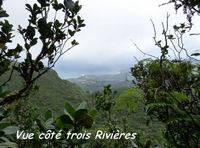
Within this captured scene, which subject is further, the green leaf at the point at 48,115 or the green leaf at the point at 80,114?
the green leaf at the point at 48,115

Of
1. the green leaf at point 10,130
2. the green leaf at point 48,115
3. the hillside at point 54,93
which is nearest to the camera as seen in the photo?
the green leaf at point 10,130

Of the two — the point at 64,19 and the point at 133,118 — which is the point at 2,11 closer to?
the point at 64,19

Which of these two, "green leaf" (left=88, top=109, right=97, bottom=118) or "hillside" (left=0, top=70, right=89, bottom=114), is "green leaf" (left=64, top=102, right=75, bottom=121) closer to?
"green leaf" (left=88, top=109, right=97, bottom=118)

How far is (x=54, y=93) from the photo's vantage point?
12600 centimetres

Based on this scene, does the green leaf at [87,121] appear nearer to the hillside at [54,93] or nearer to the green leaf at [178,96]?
the green leaf at [178,96]

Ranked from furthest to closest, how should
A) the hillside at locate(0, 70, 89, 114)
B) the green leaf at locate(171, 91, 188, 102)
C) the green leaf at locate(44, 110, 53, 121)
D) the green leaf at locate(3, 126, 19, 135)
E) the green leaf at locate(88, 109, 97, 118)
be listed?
the hillside at locate(0, 70, 89, 114)
the green leaf at locate(44, 110, 53, 121)
the green leaf at locate(88, 109, 97, 118)
the green leaf at locate(3, 126, 19, 135)
the green leaf at locate(171, 91, 188, 102)

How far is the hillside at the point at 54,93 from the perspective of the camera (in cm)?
10831

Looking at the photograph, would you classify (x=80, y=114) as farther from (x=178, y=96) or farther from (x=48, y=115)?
(x=178, y=96)

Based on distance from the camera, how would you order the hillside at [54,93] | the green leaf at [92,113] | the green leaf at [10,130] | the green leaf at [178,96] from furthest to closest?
the hillside at [54,93] → the green leaf at [92,113] → the green leaf at [10,130] → the green leaf at [178,96]

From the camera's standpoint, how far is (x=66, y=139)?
8.86ft

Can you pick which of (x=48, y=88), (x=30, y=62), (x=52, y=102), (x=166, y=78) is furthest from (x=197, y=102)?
(x=48, y=88)

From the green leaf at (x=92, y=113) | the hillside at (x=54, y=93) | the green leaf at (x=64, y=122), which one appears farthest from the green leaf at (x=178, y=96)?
the hillside at (x=54, y=93)

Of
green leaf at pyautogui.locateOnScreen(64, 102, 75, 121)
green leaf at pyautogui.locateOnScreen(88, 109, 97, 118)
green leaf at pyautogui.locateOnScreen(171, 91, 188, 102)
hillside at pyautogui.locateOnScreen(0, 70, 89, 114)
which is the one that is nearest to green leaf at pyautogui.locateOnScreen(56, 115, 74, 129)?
green leaf at pyautogui.locateOnScreen(64, 102, 75, 121)

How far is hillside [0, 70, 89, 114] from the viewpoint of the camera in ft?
355
